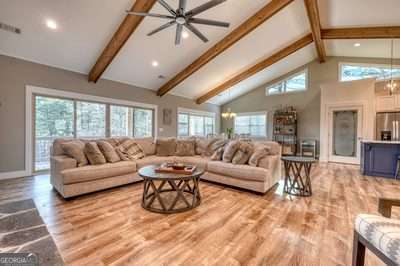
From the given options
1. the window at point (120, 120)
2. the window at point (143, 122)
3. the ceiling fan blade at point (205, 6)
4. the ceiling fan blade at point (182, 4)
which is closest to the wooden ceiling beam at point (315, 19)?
the ceiling fan blade at point (205, 6)

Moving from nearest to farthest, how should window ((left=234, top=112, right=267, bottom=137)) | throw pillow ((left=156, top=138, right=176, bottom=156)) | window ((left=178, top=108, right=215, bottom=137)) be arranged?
1. throw pillow ((left=156, top=138, right=176, bottom=156))
2. window ((left=178, top=108, right=215, bottom=137))
3. window ((left=234, top=112, right=267, bottom=137))

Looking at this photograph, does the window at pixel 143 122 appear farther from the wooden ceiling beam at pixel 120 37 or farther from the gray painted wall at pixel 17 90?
the gray painted wall at pixel 17 90

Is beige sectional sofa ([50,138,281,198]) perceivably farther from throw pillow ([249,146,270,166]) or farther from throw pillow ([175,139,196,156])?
throw pillow ([175,139,196,156])

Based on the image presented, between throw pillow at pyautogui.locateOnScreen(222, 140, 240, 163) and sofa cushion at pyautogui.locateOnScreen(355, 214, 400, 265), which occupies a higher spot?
throw pillow at pyautogui.locateOnScreen(222, 140, 240, 163)

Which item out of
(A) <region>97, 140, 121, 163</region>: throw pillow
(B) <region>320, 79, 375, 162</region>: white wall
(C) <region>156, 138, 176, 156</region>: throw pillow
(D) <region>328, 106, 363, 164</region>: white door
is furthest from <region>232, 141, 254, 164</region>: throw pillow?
(D) <region>328, 106, 363, 164</region>: white door

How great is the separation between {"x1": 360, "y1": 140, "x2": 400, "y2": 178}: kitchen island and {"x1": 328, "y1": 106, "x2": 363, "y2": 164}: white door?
1.46 metres

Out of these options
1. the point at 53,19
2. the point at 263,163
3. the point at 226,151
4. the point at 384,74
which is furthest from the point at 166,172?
A: the point at 384,74

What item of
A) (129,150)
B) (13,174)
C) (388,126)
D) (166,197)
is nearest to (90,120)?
(13,174)

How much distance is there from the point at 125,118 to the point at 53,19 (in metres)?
3.28

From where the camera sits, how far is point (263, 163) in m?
3.34

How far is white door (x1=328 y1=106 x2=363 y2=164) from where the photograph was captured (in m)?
6.14

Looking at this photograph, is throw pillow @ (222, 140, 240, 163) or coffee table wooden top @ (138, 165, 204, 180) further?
throw pillow @ (222, 140, 240, 163)

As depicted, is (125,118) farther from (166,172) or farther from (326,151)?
(326,151)

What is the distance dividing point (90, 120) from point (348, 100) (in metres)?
8.49
